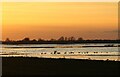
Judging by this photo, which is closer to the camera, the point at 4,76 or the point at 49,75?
the point at 4,76

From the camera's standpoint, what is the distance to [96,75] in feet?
75.2

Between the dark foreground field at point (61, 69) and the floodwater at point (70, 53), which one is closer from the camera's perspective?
the dark foreground field at point (61, 69)

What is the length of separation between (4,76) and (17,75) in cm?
128

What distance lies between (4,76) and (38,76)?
6.49 feet

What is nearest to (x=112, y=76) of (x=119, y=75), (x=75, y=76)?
(x=119, y=75)

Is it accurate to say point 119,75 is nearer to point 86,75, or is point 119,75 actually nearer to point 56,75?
point 86,75

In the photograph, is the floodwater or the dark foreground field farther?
the floodwater

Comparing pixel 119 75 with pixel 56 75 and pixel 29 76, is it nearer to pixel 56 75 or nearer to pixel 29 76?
pixel 56 75

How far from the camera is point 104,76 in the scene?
22.5 meters

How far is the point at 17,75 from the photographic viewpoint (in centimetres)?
2256

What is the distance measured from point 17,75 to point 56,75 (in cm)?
223

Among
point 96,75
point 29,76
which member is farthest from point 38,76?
point 96,75

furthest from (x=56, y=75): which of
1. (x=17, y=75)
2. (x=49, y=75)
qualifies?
(x=17, y=75)

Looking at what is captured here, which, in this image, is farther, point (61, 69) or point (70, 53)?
point (70, 53)
